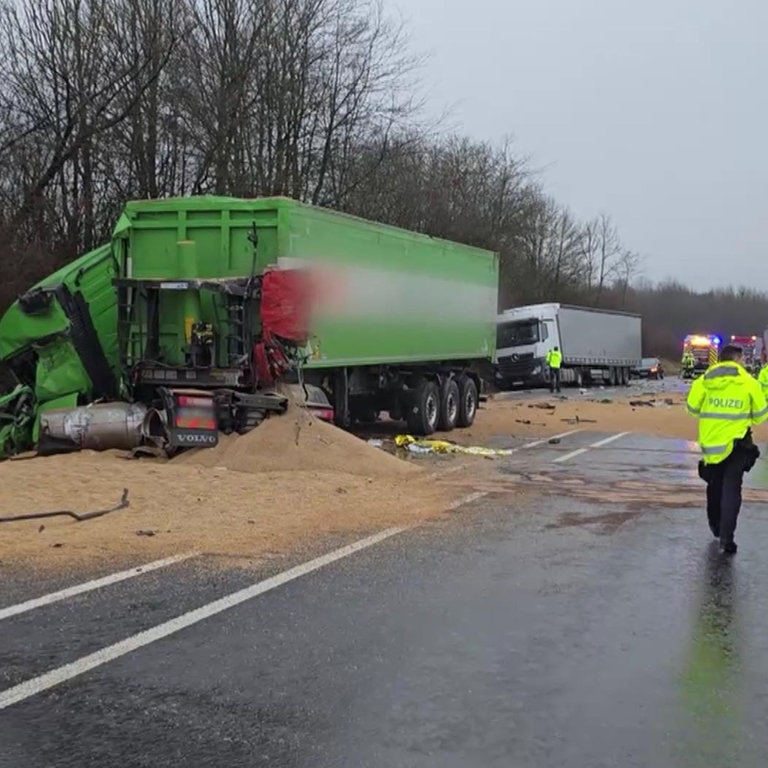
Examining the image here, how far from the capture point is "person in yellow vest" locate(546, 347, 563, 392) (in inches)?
1437

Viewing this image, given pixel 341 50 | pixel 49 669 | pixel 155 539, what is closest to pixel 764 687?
pixel 49 669

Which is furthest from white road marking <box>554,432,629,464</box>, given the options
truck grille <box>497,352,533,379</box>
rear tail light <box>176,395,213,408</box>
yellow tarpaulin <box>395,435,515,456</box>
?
truck grille <box>497,352,533,379</box>

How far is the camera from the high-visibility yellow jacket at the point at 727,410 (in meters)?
7.56

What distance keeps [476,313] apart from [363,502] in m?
10.7

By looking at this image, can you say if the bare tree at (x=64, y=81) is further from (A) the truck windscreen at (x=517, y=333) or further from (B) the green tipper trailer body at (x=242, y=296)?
(A) the truck windscreen at (x=517, y=333)

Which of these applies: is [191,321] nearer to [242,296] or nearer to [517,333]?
[242,296]

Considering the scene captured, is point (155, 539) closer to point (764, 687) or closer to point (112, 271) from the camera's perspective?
point (764, 687)

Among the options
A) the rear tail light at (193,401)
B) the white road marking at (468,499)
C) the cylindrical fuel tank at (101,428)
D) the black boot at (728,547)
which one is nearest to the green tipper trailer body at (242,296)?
the rear tail light at (193,401)

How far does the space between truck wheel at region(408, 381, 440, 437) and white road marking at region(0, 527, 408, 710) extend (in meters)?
9.64

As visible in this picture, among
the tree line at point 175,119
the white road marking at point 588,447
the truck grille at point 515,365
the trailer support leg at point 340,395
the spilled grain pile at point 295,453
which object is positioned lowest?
the white road marking at point 588,447

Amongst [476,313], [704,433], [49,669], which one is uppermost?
[476,313]

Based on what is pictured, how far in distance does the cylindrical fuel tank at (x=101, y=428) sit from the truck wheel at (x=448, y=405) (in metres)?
7.35

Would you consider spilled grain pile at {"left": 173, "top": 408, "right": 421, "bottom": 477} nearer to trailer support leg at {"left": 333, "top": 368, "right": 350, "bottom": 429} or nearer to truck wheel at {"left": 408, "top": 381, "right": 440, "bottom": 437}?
trailer support leg at {"left": 333, "top": 368, "right": 350, "bottom": 429}

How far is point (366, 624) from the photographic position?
5.44 m
